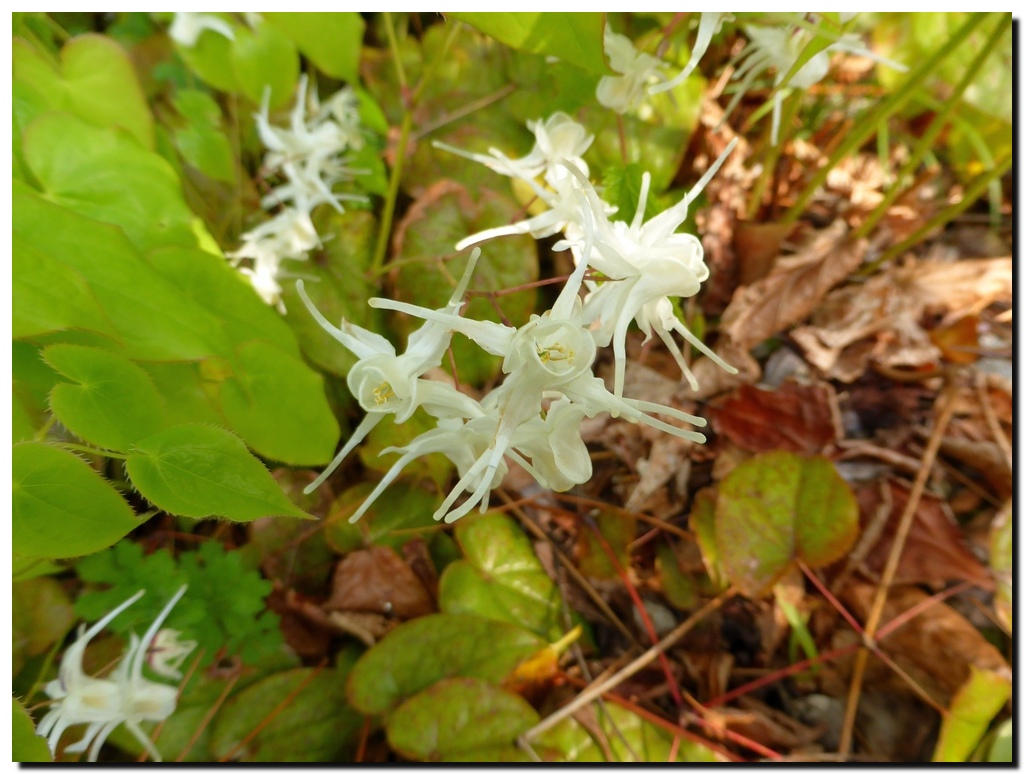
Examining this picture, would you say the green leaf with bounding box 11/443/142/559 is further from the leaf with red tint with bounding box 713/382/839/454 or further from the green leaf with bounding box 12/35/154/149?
the leaf with red tint with bounding box 713/382/839/454

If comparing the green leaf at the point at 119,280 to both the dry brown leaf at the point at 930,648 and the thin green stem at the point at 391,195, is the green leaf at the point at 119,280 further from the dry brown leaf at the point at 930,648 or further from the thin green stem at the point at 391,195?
the dry brown leaf at the point at 930,648

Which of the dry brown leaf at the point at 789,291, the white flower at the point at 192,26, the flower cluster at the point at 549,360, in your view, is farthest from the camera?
the dry brown leaf at the point at 789,291

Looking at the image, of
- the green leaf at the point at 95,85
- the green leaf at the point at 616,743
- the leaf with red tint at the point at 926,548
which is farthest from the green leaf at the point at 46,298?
the leaf with red tint at the point at 926,548

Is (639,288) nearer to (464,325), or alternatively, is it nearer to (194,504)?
(464,325)

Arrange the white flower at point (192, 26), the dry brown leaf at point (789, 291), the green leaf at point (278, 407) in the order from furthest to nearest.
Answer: the dry brown leaf at point (789, 291) < the white flower at point (192, 26) < the green leaf at point (278, 407)

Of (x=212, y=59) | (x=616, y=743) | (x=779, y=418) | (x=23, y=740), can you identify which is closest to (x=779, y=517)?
(x=779, y=418)

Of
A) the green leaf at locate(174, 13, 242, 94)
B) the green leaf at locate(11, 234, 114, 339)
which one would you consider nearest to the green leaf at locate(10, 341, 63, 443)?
the green leaf at locate(11, 234, 114, 339)

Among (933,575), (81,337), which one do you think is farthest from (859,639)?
(81,337)

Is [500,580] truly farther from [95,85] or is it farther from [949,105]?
[949,105]
